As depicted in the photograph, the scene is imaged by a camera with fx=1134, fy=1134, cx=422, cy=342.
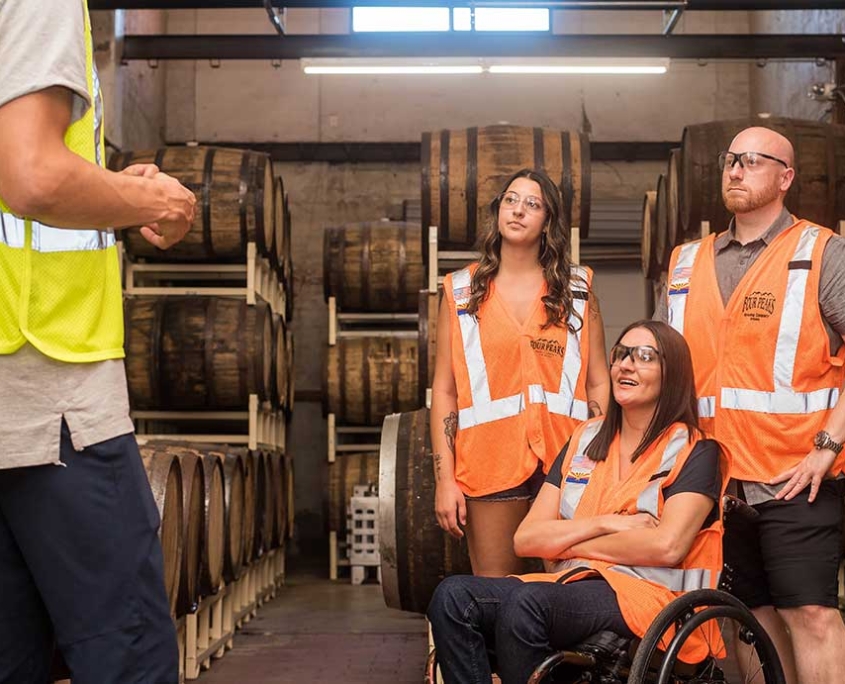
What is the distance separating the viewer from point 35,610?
1.86 meters

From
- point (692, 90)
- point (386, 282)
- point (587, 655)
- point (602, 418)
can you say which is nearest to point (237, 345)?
point (386, 282)

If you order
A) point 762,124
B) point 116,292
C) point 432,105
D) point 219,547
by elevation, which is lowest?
point 219,547

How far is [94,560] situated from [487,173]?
480 cm

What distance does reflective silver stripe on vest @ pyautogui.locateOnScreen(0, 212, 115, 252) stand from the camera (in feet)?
6.04

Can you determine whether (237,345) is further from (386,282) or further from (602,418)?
(602,418)

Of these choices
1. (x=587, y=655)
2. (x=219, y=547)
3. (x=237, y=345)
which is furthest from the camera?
(x=237, y=345)

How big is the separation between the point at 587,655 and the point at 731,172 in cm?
171

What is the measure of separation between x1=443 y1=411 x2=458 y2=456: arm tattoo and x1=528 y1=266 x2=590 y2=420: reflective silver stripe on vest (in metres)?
0.32

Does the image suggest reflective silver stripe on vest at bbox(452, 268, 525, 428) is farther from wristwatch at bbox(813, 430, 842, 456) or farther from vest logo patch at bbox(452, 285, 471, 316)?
wristwatch at bbox(813, 430, 842, 456)

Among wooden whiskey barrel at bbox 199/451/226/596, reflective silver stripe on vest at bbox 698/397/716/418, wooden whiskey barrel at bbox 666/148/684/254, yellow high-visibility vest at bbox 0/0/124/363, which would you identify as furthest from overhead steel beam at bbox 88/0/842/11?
yellow high-visibility vest at bbox 0/0/124/363

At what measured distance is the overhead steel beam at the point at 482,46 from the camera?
33.9ft

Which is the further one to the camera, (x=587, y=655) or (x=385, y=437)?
(x=385, y=437)

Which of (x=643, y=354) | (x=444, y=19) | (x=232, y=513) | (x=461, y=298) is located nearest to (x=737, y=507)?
(x=643, y=354)

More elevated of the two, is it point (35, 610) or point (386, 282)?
point (386, 282)
